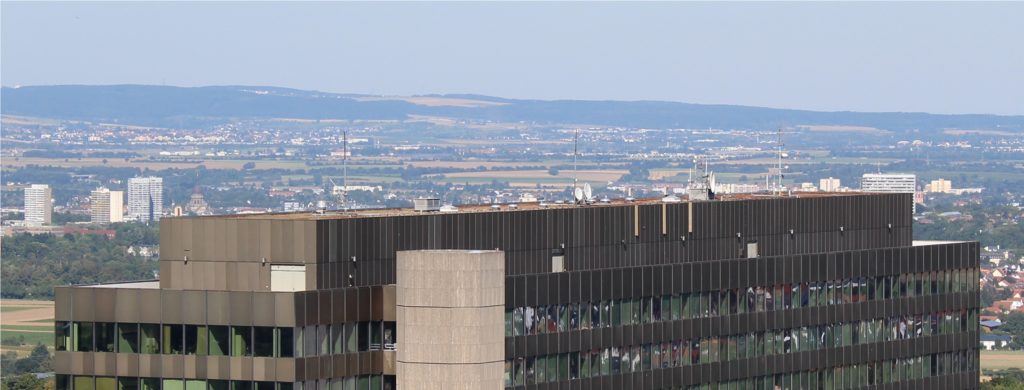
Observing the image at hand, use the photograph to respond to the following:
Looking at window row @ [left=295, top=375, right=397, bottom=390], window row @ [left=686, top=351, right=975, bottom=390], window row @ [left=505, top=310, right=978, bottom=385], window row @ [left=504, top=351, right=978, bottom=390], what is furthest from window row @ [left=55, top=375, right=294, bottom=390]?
window row @ [left=686, top=351, right=975, bottom=390]

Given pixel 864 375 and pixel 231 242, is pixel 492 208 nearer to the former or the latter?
pixel 231 242

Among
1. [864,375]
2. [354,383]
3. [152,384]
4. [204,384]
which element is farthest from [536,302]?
[864,375]

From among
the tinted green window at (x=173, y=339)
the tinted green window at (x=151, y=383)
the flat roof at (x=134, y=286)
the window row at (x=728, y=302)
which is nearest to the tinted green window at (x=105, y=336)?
the flat roof at (x=134, y=286)

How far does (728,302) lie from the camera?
94.3 meters

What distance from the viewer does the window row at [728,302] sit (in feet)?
275

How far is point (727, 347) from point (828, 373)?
738 cm

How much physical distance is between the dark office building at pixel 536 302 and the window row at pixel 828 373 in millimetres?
91

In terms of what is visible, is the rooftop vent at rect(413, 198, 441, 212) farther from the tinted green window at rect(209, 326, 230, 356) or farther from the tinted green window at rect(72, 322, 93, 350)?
the tinted green window at rect(72, 322, 93, 350)

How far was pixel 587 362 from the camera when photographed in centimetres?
8619

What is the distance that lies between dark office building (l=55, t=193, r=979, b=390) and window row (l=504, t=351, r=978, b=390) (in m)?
0.09

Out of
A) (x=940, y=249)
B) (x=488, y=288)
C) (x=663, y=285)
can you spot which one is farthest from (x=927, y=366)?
(x=488, y=288)

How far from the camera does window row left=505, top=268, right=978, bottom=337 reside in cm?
8375

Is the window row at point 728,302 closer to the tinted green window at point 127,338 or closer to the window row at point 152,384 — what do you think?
the window row at point 152,384

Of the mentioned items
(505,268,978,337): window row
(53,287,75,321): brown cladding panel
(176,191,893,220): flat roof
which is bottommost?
(505,268,978,337): window row
